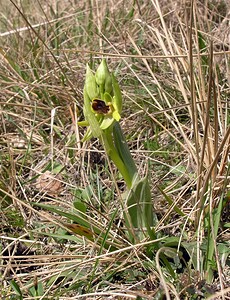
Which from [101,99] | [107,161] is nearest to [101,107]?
[101,99]

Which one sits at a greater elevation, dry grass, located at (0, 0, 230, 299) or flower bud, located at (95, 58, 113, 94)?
flower bud, located at (95, 58, 113, 94)

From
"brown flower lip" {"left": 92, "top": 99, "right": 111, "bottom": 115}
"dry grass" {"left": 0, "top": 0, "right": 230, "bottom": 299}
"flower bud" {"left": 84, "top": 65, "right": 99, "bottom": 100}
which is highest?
"flower bud" {"left": 84, "top": 65, "right": 99, "bottom": 100}

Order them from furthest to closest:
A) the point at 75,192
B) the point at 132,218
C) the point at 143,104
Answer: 1. the point at 143,104
2. the point at 75,192
3. the point at 132,218

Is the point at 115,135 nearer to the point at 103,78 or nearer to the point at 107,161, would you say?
the point at 103,78

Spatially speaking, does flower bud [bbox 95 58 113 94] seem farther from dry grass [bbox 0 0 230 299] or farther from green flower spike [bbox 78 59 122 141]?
dry grass [bbox 0 0 230 299]

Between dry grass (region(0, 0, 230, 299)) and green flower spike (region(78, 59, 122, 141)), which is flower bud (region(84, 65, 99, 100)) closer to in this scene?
green flower spike (region(78, 59, 122, 141))

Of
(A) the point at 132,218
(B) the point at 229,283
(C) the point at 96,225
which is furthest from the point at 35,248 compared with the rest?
(B) the point at 229,283

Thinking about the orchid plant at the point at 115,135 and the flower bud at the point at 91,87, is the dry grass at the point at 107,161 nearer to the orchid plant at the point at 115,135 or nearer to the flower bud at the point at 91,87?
the orchid plant at the point at 115,135

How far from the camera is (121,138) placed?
1180 millimetres

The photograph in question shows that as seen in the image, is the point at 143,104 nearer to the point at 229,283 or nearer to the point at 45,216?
the point at 45,216

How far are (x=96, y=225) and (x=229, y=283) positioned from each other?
351mm

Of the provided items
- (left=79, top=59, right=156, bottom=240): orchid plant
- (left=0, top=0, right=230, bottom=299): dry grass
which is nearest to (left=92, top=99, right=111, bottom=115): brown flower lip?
(left=79, top=59, right=156, bottom=240): orchid plant

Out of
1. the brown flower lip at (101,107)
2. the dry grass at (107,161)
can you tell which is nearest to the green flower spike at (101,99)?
the brown flower lip at (101,107)

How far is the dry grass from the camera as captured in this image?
117cm
